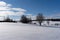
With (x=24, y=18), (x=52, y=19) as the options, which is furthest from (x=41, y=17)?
(x=52, y=19)

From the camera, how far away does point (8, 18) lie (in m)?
52.9

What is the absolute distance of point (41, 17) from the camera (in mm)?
36625

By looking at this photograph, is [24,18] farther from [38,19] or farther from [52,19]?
[52,19]

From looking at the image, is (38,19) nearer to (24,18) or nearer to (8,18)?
(24,18)

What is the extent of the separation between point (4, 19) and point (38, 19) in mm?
22016

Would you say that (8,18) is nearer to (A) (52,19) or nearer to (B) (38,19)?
(B) (38,19)

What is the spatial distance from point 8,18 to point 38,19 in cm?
2155

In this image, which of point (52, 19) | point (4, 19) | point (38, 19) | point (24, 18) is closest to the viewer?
point (38, 19)

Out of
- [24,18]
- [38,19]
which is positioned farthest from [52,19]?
[38,19]

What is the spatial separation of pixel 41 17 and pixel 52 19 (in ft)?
→ 95.6

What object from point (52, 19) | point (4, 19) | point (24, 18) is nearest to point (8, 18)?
point (4, 19)

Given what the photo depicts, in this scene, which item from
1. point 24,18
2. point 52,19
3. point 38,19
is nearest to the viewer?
point 38,19

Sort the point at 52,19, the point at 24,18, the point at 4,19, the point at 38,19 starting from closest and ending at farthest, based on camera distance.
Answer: the point at 38,19, the point at 24,18, the point at 4,19, the point at 52,19

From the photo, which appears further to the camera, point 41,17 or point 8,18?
point 8,18
